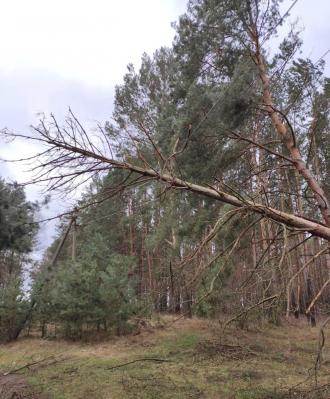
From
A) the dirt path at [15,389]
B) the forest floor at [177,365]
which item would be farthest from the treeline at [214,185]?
the dirt path at [15,389]

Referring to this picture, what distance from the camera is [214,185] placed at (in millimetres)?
4734

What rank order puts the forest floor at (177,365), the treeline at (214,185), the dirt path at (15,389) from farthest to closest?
the forest floor at (177,365) < the dirt path at (15,389) < the treeline at (214,185)

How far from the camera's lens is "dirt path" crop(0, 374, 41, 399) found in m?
6.21

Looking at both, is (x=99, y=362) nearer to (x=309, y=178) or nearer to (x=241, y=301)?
(x=241, y=301)

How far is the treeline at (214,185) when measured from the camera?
435 cm

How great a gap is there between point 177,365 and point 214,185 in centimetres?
644

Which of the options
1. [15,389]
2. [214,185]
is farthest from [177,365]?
[214,185]

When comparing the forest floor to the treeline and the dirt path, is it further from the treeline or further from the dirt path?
the treeline

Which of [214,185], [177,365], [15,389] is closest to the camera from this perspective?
[214,185]

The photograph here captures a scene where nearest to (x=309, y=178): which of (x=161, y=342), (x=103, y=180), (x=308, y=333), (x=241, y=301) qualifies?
(x=241, y=301)

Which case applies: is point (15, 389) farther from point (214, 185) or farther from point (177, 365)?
point (214, 185)

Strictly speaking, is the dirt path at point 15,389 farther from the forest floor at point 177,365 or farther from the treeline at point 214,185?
the treeline at point 214,185

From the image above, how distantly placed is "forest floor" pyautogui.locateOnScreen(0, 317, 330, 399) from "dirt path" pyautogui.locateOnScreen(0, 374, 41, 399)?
0.16ft

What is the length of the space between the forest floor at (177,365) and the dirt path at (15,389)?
0.05 meters
